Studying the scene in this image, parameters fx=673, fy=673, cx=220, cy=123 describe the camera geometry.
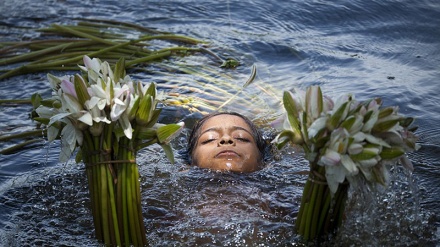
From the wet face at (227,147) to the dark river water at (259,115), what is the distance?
90 millimetres

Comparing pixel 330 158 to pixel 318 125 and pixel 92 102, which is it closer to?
pixel 318 125

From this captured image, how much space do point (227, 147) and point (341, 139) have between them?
6.71 feet

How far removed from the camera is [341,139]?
9.12ft

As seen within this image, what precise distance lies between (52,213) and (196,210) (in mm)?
921

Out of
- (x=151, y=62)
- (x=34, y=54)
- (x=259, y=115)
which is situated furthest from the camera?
(x=151, y=62)

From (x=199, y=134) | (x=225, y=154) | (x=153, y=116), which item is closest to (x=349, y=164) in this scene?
(x=153, y=116)

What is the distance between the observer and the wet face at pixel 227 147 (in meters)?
4.75

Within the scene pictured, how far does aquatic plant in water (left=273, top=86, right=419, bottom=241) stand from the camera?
278 centimetres

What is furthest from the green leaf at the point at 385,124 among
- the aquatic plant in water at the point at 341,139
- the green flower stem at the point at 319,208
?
the green flower stem at the point at 319,208

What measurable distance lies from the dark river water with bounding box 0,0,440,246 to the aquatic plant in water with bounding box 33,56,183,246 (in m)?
0.64

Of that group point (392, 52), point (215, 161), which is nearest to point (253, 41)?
point (392, 52)

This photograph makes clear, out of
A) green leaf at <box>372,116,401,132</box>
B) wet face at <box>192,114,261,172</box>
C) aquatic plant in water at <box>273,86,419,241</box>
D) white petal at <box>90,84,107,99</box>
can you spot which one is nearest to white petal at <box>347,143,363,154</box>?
aquatic plant in water at <box>273,86,419,241</box>

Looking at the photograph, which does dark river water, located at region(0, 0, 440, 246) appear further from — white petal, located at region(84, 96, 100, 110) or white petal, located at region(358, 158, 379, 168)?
white petal, located at region(84, 96, 100, 110)

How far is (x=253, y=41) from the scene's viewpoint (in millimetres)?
7398
